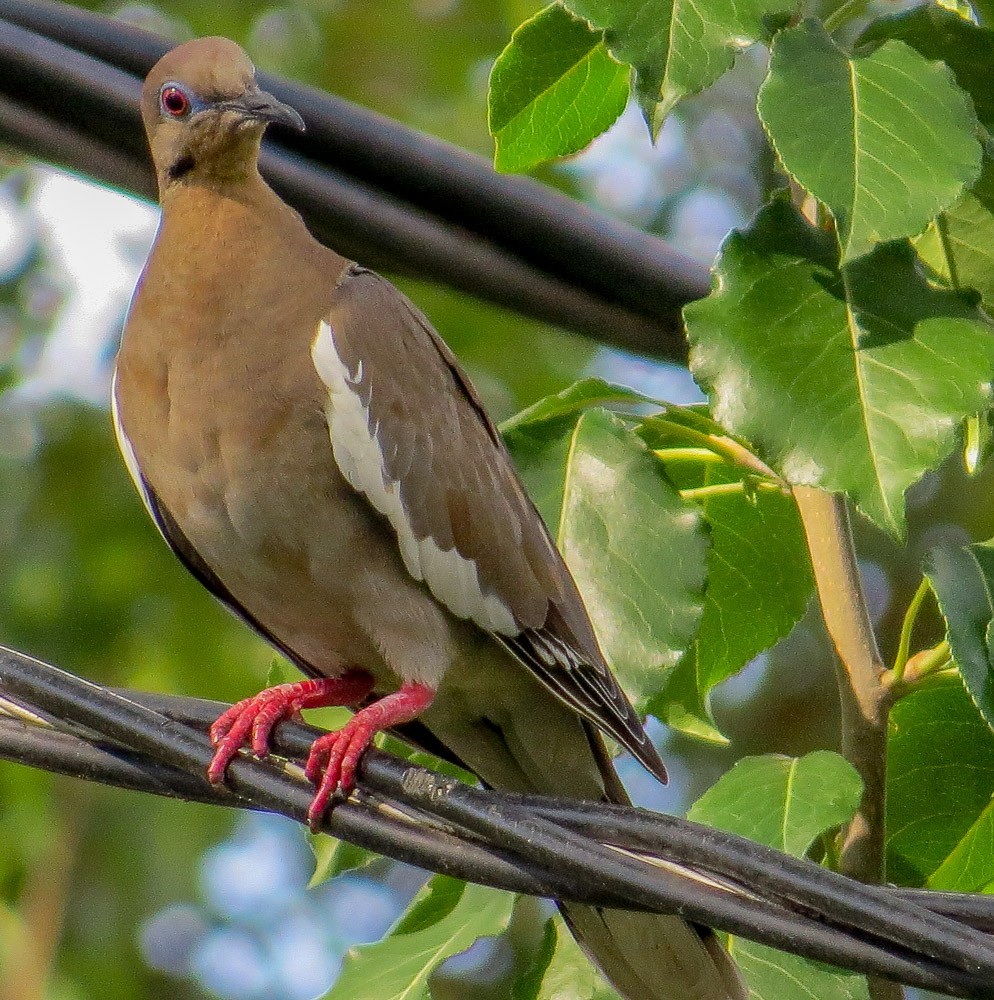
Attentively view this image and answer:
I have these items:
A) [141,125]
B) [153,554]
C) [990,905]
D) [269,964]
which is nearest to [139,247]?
[153,554]

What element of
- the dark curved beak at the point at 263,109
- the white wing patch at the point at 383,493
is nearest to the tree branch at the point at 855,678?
the white wing patch at the point at 383,493

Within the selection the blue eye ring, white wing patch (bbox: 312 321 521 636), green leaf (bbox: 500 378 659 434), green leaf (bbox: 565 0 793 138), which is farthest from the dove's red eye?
green leaf (bbox: 565 0 793 138)

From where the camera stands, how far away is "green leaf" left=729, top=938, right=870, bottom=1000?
7.07 ft

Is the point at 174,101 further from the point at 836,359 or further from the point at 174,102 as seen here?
the point at 836,359

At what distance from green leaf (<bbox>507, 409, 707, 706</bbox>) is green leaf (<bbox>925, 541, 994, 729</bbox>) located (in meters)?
0.34

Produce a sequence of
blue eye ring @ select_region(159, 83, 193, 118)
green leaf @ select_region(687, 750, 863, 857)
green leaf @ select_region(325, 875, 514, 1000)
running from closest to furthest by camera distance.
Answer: green leaf @ select_region(687, 750, 863, 857) < green leaf @ select_region(325, 875, 514, 1000) < blue eye ring @ select_region(159, 83, 193, 118)

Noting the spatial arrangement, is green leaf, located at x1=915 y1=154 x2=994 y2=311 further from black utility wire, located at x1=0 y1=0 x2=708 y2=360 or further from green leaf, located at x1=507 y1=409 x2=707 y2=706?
green leaf, located at x1=507 y1=409 x2=707 y2=706

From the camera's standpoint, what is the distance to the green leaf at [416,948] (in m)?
2.27

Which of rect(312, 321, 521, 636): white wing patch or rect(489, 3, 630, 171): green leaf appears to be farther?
rect(312, 321, 521, 636): white wing patch

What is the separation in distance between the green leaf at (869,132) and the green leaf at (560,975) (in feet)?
3.99

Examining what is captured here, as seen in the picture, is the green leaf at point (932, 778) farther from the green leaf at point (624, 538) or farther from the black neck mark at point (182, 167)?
the black neck mark at point (182, 167)

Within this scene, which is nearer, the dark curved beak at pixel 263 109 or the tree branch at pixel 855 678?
the tree branch at pixel 855 678

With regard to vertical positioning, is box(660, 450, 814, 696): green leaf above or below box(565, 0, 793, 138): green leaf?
below

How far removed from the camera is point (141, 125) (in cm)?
251
